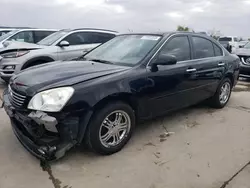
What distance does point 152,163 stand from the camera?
3334mm

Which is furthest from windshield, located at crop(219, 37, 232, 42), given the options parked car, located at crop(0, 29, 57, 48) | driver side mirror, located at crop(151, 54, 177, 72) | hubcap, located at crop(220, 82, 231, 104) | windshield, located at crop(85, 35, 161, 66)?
driver side mirror, located at crop(151, 54, 177, 72)

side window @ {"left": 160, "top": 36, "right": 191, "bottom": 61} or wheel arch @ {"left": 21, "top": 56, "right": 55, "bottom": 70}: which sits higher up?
side window @ {"left": 160, "top": 36, "right": 191, "bottom": 61}

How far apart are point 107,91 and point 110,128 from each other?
49 cm

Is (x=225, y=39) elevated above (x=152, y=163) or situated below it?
above

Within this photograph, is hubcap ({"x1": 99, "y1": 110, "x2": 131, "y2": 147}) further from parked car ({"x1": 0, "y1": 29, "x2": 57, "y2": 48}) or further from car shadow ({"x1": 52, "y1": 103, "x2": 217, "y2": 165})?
parked car ({"x1": 0, "y1": 29, "x2": 57, "y2": 48})

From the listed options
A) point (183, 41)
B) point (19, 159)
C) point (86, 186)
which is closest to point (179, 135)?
point (183, 41)

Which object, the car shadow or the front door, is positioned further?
the front door

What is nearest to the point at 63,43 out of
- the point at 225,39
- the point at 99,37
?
the point at 99,37

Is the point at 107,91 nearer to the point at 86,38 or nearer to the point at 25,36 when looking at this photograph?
the point at 86,38

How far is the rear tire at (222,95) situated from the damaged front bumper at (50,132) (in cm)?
318

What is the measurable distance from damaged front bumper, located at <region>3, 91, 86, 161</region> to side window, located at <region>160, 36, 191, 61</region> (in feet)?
5.89

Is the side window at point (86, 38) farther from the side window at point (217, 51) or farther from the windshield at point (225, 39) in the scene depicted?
the windshield at point (225, 39)

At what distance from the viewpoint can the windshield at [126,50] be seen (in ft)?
13.1

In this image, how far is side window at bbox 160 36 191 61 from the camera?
4.20 meters
